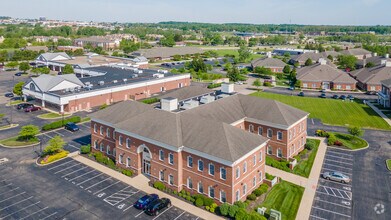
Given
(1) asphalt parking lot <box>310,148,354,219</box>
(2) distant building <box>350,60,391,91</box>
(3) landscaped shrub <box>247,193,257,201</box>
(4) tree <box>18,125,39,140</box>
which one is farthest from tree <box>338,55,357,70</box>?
(4) tree <box>18,125,39,140</box>

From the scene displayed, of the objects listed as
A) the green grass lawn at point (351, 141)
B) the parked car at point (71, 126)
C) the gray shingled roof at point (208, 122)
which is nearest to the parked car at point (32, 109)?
the parked car at point (71, 126)

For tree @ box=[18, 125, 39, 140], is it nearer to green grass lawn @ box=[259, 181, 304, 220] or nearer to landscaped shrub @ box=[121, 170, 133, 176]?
landscaped shrub @ box=[121, 170, 133, 176]

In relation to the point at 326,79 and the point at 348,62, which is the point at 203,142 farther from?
→ the point at 348,62

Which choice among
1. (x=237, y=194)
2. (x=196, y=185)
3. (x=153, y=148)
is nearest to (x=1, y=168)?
(x=153, y=148)

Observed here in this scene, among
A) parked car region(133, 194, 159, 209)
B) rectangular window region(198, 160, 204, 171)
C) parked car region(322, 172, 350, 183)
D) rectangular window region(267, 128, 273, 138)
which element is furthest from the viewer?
rectangular window region(267, 128, 273, 138)

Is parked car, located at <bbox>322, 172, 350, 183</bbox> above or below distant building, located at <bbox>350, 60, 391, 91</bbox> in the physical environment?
below

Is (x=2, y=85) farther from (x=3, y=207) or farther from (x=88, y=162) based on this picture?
(x=3, y=207)
